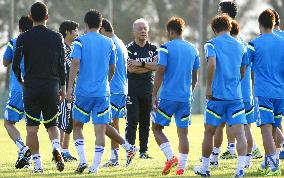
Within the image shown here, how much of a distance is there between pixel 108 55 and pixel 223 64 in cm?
180

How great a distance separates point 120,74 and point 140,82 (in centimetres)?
133

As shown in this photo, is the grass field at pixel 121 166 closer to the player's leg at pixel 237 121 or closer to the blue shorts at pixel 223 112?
the player's leg at pixel 237 121

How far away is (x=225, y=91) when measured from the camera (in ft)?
40.8

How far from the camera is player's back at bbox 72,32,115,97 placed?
13.2 metres

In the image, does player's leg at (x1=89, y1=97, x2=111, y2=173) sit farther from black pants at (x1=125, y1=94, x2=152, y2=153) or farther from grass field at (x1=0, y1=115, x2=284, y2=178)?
black pants at (x1=125, y1=94, x2=152, y2=153)

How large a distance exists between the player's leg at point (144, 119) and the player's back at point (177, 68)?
346 centimetres

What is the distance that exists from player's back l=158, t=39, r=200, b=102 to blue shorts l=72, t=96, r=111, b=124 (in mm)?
837

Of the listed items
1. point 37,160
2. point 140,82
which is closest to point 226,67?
point 37,160

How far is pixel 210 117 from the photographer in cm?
1245

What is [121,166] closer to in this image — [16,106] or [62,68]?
[16,106]

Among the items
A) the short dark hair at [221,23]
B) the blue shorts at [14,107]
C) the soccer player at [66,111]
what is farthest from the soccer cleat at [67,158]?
the short dark hair at [221,23]

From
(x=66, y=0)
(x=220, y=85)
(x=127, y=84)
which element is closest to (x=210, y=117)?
(x=220, y=85)

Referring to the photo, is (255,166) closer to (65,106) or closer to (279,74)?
(279,74)

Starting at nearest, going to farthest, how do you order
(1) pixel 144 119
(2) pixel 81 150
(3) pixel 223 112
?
1. (3) pixel 223 112
2. (2) pixel 81 150
3. (1) pixel 144 119
